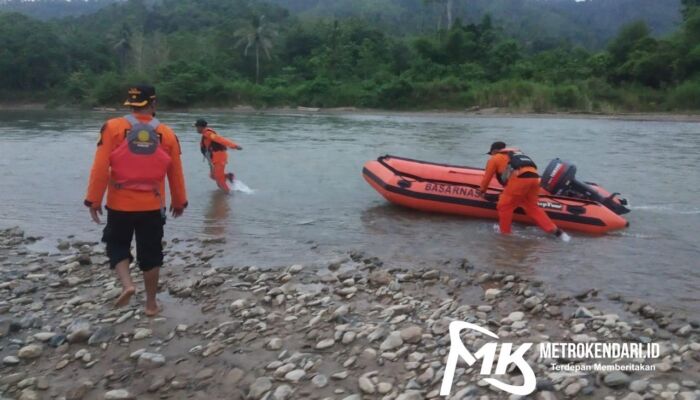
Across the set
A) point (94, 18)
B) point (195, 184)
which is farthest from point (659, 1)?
point (195, 184)

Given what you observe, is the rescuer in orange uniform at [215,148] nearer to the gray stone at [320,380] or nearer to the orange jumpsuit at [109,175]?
the orange jumpsuit at [109,175]

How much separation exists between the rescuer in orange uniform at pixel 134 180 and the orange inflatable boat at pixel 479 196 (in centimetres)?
501

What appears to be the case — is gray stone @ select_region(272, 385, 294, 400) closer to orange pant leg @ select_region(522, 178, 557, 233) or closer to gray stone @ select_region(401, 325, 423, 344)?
gray stone @ select_region(401, 325, 423, 344)

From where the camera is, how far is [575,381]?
365 cm

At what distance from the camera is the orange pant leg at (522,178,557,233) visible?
791 centimetres

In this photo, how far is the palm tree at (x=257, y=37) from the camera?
192 feet

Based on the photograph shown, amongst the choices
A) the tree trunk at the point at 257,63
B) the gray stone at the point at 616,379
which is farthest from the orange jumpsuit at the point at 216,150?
the tree trunk at the point at 257,63

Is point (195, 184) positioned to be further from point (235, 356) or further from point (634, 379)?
point (634, 379)

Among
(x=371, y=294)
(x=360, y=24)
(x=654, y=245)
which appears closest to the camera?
(x=371, y=294)

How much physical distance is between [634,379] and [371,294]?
7.17 ft

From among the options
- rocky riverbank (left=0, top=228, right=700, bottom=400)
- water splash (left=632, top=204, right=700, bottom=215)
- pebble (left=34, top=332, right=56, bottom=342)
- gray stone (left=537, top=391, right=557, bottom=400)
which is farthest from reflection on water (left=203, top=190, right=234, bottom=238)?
water splash (left=632, top=204, right=700, bottom=215)

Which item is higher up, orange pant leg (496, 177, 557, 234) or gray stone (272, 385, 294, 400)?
orange pant leg (496, 177, 557, 234)

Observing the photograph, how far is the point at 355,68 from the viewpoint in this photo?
53.8 meters

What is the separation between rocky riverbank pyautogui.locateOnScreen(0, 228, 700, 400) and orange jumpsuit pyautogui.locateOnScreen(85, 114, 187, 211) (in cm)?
85
